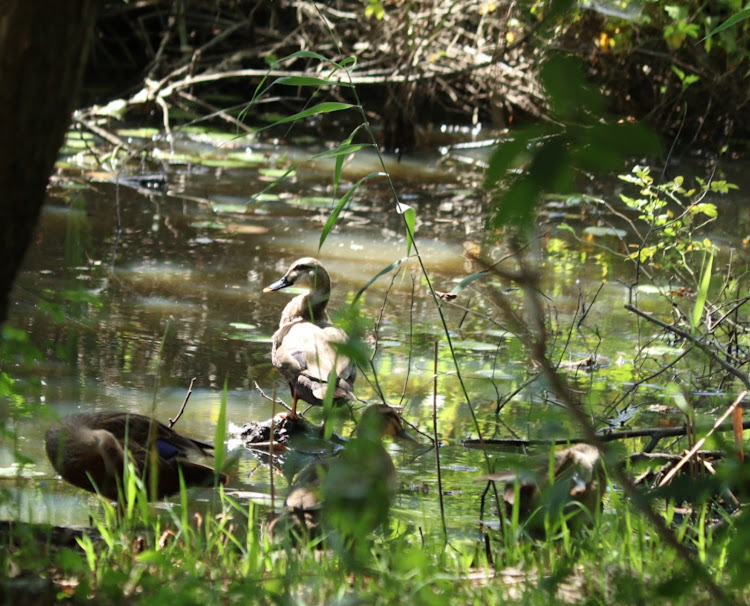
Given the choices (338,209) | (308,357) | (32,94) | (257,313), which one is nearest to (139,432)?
(338,209)

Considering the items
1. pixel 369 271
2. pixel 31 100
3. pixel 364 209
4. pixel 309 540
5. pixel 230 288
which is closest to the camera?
pixel 31 100

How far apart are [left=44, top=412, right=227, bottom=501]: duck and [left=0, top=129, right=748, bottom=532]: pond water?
14 cm

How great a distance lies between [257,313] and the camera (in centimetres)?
557

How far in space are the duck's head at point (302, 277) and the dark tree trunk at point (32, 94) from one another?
3411 millimetres

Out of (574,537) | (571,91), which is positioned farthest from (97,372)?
(571,91)

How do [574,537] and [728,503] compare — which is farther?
[728,503]

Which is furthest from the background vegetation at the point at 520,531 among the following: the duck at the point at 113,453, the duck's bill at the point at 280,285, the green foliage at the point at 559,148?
the duck's bill at the point at 280,285

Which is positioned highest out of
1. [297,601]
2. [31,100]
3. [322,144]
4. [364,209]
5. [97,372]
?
[322,144]

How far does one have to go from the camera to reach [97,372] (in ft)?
14.7

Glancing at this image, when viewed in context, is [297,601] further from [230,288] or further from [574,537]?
[230,288]

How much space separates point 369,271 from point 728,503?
338 cm

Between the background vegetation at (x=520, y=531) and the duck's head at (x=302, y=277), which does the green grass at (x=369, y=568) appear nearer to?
the background vegetation at (x=520, y=531)

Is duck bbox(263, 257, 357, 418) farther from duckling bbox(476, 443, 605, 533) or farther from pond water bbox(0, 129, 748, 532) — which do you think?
duckling bbox(476, 443, 605, 533)

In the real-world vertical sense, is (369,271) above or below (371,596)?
above
